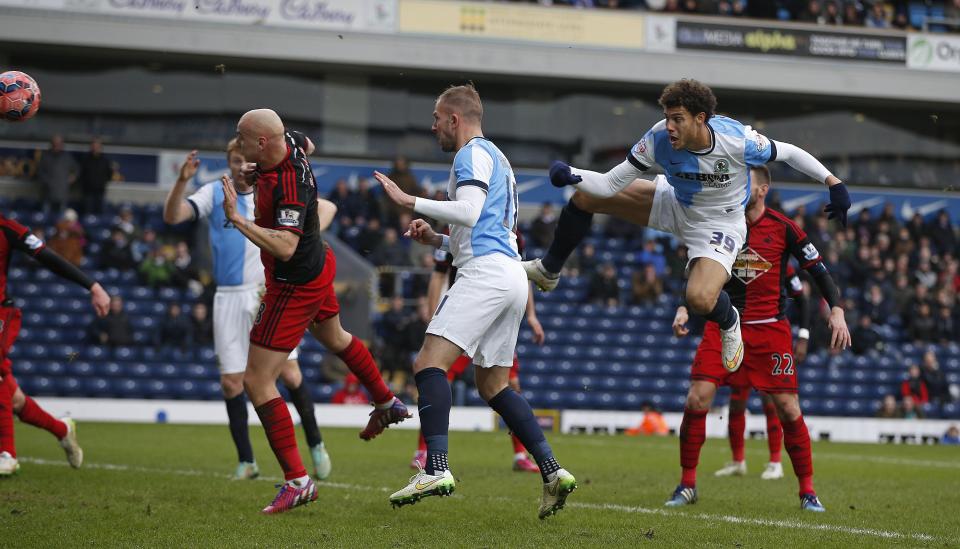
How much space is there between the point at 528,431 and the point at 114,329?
16.5 metres

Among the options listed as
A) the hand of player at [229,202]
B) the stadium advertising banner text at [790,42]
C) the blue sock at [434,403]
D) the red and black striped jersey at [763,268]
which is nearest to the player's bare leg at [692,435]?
the red and black striped jersey at [763,268]

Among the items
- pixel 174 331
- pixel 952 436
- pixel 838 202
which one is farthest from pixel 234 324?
pixel 952 436

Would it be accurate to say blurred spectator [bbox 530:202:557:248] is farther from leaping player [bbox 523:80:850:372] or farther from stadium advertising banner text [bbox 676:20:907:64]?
leaping player [bbox 523:80:850:372]

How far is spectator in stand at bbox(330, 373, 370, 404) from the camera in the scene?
21.0 metres

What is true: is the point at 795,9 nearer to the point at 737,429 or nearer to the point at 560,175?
the point at 737,429

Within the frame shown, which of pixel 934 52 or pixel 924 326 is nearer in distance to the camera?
pixel 924 326

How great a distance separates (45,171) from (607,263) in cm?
1293

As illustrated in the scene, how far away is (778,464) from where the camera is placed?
11625mm

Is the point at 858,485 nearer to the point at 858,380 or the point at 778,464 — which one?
the point at 778,464

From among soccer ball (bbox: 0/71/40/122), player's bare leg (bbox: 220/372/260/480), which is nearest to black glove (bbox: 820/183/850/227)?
player's bare leg (bbox: 220/372/260/480)

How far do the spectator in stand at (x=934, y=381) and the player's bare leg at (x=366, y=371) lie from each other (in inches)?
756

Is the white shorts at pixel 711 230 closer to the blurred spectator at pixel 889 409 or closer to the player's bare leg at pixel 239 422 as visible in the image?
the player's bare leg at pixel 239 422

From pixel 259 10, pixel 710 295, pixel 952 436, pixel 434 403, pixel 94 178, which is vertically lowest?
pixel 952 436

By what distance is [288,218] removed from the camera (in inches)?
267
